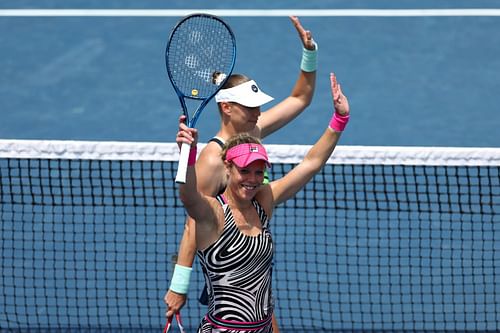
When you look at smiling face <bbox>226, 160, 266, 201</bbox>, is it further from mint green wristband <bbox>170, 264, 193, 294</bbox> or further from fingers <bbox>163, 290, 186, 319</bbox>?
fingers <bbox>163, 290, 186, 319</bbox>

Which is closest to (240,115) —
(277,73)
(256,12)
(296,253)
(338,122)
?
(338,122)

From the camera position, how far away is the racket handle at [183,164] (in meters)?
4.82

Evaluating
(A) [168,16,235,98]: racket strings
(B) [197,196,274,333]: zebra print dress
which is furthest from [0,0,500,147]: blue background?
(B) [197,196,274,333]: zebra print dress

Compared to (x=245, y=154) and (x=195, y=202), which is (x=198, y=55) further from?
(x=195, y=202)

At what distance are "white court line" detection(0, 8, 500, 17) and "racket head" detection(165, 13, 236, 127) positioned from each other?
654 centimetres

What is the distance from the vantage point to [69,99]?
1181cm

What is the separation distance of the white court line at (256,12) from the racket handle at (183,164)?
26.9 ft

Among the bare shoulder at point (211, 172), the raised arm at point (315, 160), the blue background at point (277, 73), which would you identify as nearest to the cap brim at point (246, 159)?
the raised arm at point (315, 160)

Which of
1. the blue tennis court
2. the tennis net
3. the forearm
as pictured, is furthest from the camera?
the blue tennis court

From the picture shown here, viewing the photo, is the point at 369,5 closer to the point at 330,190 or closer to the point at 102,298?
the point at 330,190

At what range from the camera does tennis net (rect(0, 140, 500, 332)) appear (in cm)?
798

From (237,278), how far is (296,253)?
142 inches

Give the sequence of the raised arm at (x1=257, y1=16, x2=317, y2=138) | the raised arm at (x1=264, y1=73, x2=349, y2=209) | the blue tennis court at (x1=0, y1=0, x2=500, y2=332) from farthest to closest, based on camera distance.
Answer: the blue tennis court at (x1=0, y1=0, x2=500, y2=332) → the raised arm at (x1=257, y1=16, x2=317, y2=138) → the raised arm at (x1=264, y1=73, x2=349, y2=209)

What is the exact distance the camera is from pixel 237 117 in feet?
20.7
